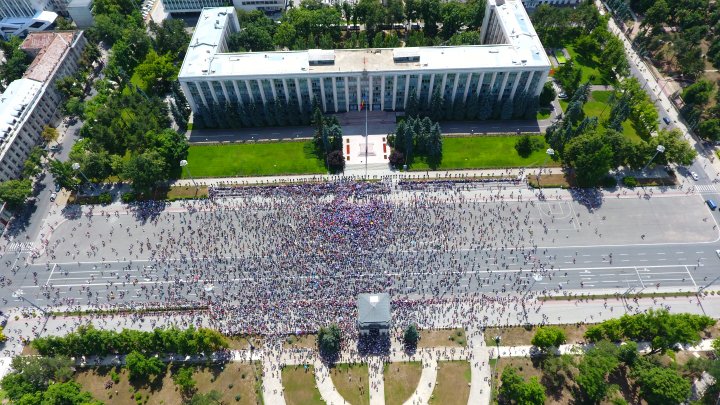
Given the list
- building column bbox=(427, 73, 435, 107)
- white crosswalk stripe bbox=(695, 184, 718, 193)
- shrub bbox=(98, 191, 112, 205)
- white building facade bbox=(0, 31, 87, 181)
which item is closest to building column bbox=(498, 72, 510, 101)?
building column bbox=(427, 73, 435, 107)

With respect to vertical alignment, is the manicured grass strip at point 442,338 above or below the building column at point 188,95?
below

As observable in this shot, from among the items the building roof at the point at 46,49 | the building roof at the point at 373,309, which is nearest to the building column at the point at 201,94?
the building roof at the point at 46,49

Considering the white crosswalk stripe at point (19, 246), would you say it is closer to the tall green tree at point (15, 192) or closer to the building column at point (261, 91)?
the tall green tree at point (15, 192)

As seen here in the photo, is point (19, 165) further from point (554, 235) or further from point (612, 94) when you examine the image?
point (612, 94)

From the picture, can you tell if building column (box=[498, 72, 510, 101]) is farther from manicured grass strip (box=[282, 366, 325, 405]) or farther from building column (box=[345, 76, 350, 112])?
manicured grass strip (box=[282, 366, 325, 405])

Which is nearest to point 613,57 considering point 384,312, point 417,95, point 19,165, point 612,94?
point 612,94

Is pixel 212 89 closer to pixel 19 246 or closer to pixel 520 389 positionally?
pixel 19 246
